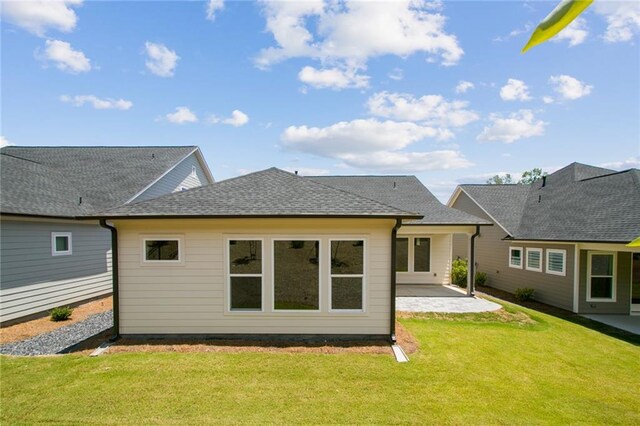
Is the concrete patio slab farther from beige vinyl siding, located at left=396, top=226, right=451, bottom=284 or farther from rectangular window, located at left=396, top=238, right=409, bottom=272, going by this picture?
rectangular window, located at left=396, top=238, right=409, bottom=272

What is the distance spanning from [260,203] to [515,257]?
39.5 feet

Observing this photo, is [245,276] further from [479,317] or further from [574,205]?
[574,205]

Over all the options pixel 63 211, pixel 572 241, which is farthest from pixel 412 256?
pixel 63 211

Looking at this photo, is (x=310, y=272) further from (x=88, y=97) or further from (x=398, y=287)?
(x=88, y=97)

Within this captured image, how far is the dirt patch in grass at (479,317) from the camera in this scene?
10000 millimetres

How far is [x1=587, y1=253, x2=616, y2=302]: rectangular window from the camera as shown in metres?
11.6

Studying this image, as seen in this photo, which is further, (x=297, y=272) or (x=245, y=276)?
(x=297, y=272)

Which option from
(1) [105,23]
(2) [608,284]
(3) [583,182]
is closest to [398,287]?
(2) [608,284]

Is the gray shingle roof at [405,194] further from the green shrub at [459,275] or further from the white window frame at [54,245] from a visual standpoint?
the white window frame at [54,245]

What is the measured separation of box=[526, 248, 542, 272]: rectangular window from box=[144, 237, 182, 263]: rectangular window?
1299cm

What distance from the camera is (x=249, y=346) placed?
7.53 meters

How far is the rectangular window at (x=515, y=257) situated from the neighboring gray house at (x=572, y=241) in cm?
4

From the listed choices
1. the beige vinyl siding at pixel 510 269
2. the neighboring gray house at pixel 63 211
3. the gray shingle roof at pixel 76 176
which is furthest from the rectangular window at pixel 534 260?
the gray shingle roof at pixel 76 176

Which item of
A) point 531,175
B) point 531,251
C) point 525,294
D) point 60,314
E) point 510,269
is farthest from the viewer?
point 531,175
